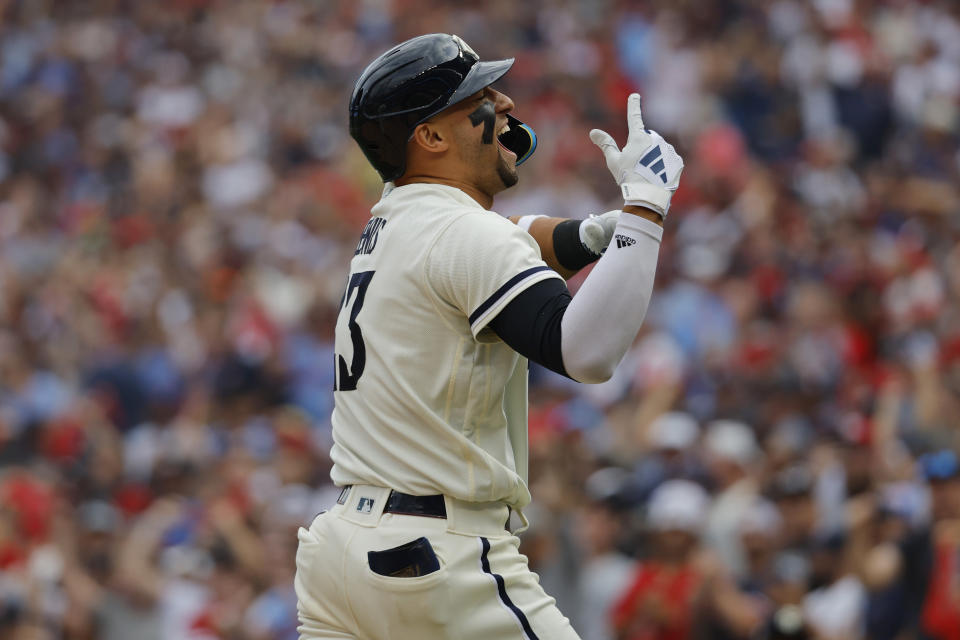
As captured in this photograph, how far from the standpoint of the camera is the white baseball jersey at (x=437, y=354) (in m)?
3.23

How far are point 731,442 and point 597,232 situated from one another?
4.36m

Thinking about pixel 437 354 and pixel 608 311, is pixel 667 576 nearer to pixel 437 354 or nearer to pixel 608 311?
pixel 437 354

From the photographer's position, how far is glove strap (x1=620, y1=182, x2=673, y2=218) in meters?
3.17

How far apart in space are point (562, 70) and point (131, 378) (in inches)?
189

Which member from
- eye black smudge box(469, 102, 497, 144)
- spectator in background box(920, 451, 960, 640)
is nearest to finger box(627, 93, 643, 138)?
eye black smudge box(469, 102, 497, 144)

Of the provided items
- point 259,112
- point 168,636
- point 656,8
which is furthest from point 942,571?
point 259,112

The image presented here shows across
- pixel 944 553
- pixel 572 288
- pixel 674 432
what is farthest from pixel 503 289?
pixel 572 288

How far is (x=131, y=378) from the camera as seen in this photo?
36.3 feet

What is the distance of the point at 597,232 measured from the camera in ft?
12.0

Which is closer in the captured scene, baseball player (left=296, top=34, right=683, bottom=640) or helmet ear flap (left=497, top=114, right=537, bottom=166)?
baseball player (left=296, top=34, right=683, bottom=640)

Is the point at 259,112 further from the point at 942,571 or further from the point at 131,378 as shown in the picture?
the point at 942,571

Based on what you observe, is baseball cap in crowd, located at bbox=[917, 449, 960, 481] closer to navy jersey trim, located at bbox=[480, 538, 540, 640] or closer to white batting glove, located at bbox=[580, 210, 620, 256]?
white batting glove, located at bbox=[580, 210, 620, 256]

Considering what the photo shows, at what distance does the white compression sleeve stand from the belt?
0.46 metres

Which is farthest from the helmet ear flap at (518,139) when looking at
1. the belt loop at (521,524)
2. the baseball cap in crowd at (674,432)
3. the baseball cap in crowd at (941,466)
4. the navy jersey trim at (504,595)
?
the baseball cap in crowd at (674,432)
